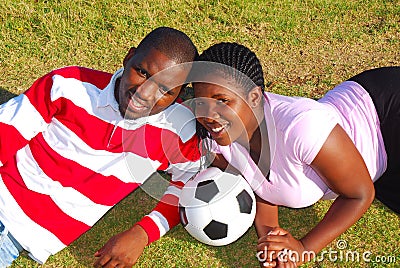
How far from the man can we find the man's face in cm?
2

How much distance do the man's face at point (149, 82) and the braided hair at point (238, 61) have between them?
0.20m

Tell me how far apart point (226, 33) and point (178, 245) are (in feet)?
8.05

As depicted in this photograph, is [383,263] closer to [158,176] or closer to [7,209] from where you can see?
[158,176]

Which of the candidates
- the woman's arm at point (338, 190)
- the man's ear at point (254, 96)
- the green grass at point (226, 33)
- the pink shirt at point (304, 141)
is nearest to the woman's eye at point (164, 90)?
the man's ear at point (254, 96)

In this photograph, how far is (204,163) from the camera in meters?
3.62

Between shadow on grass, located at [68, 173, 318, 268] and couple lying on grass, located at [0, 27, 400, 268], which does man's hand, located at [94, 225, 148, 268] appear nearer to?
couple lying on grass, located at [0, 27, 400, 268]

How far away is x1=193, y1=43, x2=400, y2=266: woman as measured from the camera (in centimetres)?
298

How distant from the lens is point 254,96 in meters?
3.00

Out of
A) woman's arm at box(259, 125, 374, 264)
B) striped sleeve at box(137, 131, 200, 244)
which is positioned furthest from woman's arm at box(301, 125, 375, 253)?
striped sleeve at box(137, 131, 200, 244)

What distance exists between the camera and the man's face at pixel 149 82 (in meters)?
3.02

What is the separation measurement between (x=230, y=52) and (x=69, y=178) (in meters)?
1.28

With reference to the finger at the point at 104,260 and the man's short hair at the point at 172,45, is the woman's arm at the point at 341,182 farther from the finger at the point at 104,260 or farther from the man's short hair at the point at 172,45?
the finger at the point at 104,260

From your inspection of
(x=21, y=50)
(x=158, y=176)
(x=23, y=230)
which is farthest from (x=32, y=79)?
(x=23, y=230)

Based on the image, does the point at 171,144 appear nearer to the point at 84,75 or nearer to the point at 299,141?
the point at 84,75
